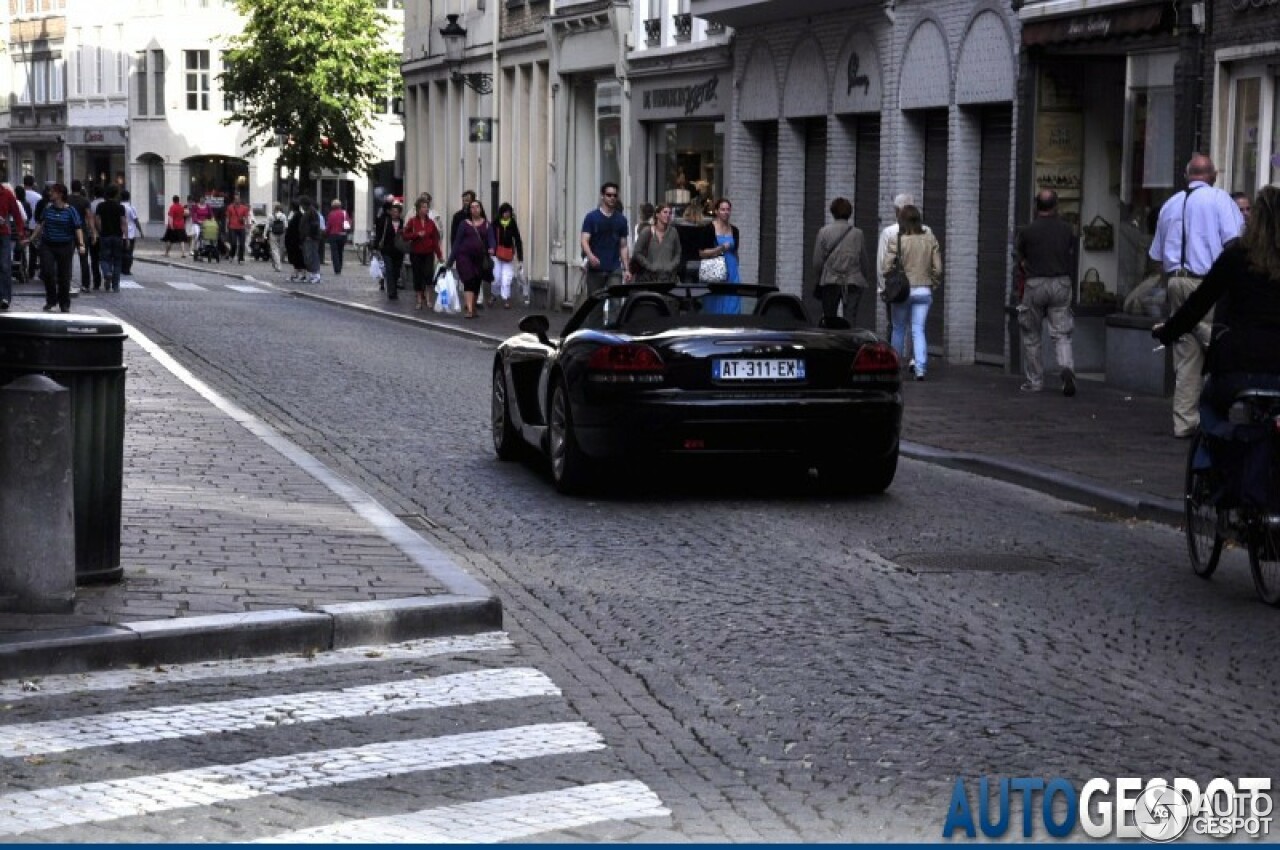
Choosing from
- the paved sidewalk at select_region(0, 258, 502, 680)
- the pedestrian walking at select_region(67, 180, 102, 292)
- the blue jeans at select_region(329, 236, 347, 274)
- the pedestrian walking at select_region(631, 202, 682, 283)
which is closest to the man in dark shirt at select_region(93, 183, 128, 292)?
the pedestrian walking at select_region(67, 180, 102, 292)

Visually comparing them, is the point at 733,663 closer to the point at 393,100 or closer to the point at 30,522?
the point at 30,522

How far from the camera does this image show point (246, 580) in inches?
381

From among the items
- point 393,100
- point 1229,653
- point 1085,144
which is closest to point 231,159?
point 393,100

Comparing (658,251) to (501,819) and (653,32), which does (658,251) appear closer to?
(653,32)

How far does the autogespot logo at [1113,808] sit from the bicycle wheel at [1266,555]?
3.32 metres

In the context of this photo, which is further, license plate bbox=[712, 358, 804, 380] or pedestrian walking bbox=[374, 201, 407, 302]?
pedestrian walking bbox=[374, 201, 407, 302]

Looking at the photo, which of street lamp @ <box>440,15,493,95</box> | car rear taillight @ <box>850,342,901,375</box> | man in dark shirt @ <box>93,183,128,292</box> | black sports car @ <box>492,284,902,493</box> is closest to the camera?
black sports car @ <box>492,284,902,493</box>

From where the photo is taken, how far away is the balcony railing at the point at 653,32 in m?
38.9

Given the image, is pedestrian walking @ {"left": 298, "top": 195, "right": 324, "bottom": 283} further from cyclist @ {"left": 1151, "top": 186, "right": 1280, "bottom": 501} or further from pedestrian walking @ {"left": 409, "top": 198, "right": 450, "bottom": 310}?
cyclist @ {"left": 1151, "top": 186, "right": 1280, "bottom": 501}

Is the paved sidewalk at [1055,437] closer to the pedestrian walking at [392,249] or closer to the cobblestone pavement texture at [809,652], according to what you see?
the cobblestone pavement texture at [809,652]

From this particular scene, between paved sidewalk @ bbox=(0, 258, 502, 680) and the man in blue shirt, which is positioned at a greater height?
the man in blue shirt

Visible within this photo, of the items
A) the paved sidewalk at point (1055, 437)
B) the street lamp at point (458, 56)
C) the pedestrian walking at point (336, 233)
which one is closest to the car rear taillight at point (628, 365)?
the paved sidewalk at point (1055, 437)

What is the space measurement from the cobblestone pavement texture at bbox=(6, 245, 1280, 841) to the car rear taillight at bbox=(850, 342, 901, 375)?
76cm

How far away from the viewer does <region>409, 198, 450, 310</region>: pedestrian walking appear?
40312 mm
